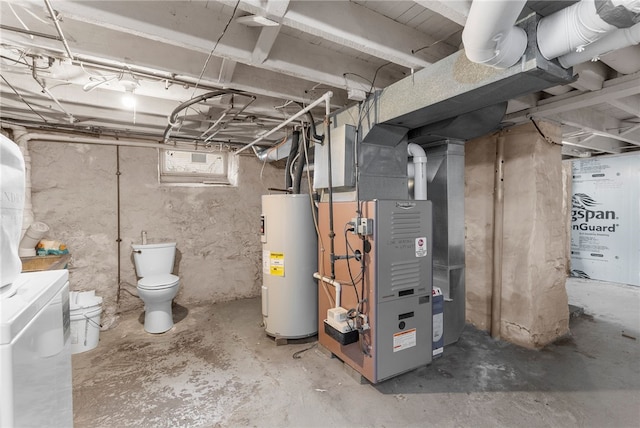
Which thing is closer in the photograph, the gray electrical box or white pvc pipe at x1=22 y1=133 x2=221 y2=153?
the gray electrical box

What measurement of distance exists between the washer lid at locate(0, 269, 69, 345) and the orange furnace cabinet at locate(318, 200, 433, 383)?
1541 millimetres

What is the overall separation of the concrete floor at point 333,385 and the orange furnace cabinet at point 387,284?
0.22 meters

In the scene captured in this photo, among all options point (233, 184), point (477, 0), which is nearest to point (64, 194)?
point (233, 184)

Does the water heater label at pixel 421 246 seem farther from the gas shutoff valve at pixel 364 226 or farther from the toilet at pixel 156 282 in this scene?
the toilet at pixel 156 282

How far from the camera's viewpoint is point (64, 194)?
3.08m

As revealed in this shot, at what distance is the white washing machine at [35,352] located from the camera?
56 cm

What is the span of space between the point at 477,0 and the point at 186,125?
2.94 meters

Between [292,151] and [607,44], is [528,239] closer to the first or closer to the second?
[607,44]

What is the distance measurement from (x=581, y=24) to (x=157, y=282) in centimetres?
342

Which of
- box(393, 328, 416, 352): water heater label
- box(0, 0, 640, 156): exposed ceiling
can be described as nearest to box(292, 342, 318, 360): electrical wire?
box(393, 328, 416, 352): water heater label

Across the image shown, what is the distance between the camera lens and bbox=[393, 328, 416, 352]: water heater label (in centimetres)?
203

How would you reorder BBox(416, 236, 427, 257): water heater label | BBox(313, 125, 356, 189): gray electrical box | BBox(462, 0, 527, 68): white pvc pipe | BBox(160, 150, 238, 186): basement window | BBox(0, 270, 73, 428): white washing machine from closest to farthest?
BBox(0, 270, 73, 428): white washing machine, BBox(462, 0, 527, 68): white pvc pipe, BBox(416, 236, 427, 257): water heater label, BBox(313, 125, 356, 189): gray electrical box, BBox(160, 150, 238, 186): basement window

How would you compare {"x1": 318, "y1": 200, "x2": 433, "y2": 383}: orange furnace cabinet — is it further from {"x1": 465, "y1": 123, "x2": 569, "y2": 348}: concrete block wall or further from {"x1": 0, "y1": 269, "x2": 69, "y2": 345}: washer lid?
{"x1": 0, "y1": 269, "x2": 69, "y2": 345}: washer lid

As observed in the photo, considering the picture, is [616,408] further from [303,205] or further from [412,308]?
[303,205]
